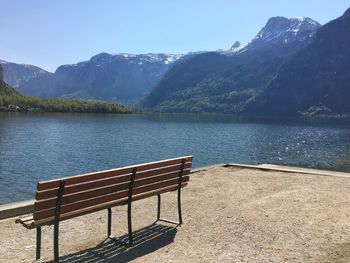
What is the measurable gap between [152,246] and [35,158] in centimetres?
3792

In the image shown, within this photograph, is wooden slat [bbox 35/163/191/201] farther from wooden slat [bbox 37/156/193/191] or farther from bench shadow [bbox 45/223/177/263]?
bench shadow [bbox 45/223/177/263]

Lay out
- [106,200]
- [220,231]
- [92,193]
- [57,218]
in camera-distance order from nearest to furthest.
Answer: [57,218], [92,193], [106,200], [220,231]

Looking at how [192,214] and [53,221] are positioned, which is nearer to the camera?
[53,221]

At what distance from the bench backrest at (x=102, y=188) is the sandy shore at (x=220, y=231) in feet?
2.80

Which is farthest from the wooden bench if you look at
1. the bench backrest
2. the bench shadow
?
the bench shadow

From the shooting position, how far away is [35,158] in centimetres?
4388

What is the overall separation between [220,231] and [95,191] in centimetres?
291

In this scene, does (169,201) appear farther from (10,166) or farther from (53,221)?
(10,166)

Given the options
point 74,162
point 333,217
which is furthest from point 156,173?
point 74,162

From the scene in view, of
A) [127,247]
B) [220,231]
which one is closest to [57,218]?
[127,247]

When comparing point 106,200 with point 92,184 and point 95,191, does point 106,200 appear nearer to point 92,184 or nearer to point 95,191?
point 95,191

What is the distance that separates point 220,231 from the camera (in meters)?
9.20

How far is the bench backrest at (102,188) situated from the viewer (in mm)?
6999

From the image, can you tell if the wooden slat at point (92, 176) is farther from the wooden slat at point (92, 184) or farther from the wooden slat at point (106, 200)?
the wooden slat at point (106, 200)
